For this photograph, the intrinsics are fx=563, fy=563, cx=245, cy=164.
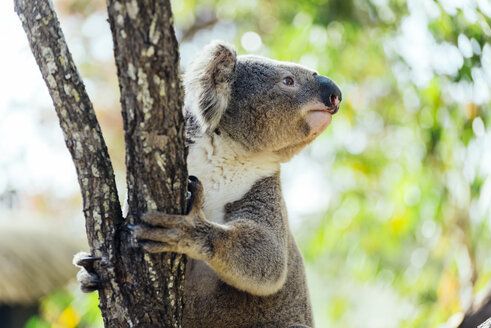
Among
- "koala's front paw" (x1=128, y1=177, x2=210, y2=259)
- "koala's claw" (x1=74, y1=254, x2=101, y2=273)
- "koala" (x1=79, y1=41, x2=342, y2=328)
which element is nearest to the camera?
"koala's front paw" (x1=128, y1=177, x2=210, y2=259)

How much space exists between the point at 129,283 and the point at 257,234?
0.54m

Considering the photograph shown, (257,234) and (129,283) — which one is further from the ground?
(129,283)

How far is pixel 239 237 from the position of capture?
77.8 inches

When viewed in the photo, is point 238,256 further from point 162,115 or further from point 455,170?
point 455,170

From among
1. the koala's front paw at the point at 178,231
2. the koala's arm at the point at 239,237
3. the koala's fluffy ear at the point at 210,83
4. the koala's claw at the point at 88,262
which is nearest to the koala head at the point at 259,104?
the koala's fluffy ear at the point at 210,83

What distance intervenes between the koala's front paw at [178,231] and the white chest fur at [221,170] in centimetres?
44

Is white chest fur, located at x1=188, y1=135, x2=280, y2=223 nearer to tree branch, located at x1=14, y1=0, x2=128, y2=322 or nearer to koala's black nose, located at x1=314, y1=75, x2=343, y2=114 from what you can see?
koala's black nose, located at x1=314, y1=75, x2=343, y2=114

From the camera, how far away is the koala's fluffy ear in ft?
7.64

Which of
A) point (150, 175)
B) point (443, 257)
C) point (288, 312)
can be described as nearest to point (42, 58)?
point (150, 175)

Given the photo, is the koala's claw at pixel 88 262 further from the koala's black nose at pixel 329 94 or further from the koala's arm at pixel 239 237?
the koala's black nose at pixel 329 94

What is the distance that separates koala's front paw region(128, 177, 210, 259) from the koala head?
0.64 meters

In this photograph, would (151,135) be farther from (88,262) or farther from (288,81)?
(288,81)

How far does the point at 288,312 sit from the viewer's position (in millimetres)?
2461

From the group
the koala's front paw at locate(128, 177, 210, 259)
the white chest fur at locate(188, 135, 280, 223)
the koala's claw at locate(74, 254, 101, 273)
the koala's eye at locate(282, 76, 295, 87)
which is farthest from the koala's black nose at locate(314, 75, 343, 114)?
the koala's claw at locate(74, 254, 101, 273)
